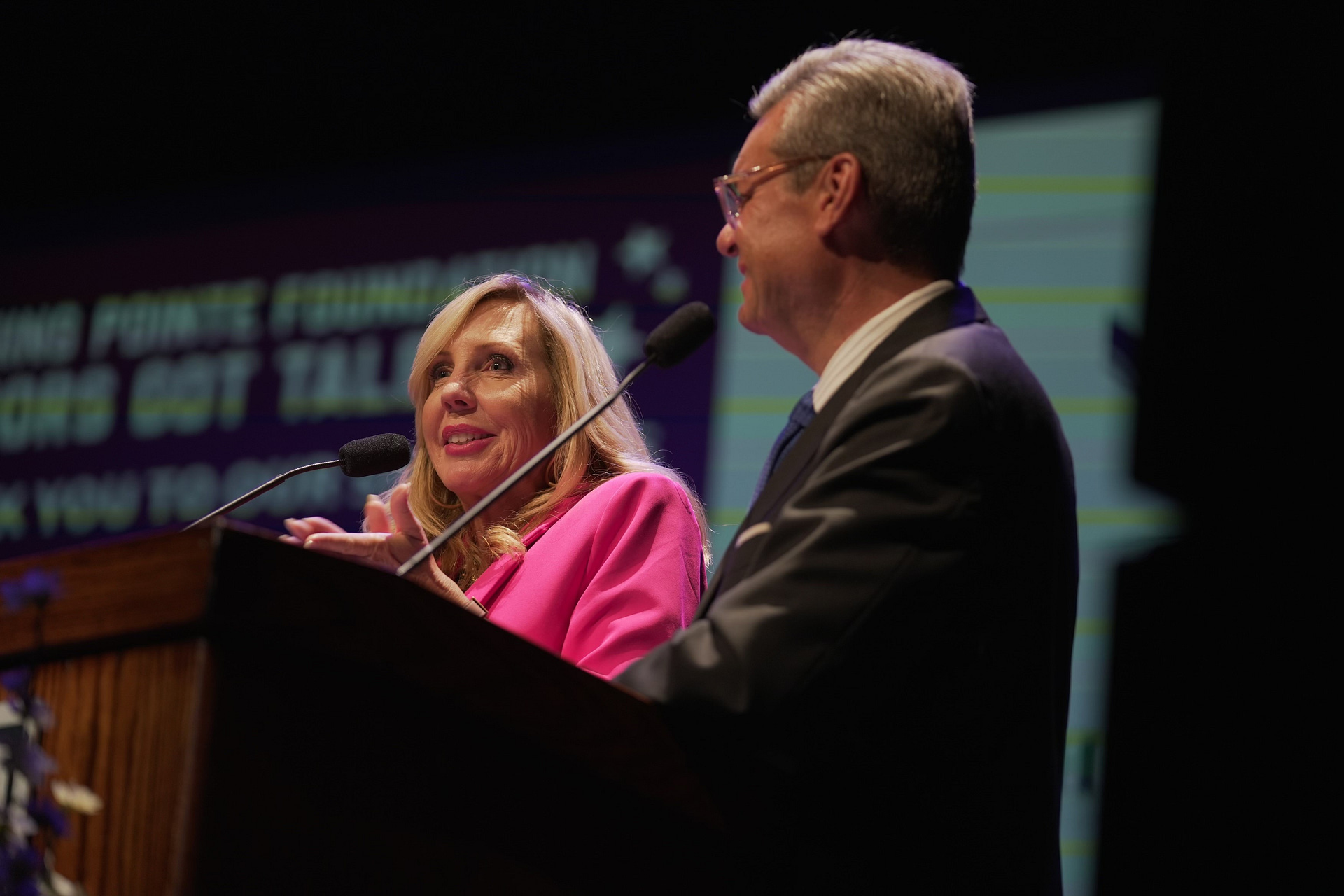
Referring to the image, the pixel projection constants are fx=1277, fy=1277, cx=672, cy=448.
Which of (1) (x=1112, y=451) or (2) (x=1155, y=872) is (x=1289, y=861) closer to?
(2) (x=1155, y=872)

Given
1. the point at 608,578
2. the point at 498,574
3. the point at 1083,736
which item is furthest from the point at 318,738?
the point at 1083,736

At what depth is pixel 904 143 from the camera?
1493mm

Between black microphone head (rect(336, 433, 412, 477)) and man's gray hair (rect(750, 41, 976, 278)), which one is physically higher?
man's gray hair (rect(750, 41, 976, 278))

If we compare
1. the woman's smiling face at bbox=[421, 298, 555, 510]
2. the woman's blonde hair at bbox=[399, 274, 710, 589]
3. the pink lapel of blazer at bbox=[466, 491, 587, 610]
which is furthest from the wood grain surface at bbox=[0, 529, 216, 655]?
the woman's smiling face at bbox=[421, 298, 555, 510]

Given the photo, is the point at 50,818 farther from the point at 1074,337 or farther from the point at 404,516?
the point at 1074,337

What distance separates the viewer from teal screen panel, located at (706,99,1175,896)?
230cm

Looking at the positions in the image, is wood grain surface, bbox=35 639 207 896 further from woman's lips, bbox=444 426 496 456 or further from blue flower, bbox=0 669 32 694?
woman's lips, bbox=444 426 496 456

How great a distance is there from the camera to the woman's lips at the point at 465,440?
2.28 meters

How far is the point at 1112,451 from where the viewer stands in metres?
2.38

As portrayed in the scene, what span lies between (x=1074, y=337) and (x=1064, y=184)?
1.10 feet

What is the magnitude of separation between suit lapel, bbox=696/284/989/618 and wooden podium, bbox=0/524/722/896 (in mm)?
276

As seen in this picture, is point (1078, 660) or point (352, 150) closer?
point (1078, 660)

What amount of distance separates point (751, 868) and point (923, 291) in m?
0.68

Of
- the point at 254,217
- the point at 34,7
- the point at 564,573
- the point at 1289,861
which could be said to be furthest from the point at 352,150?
the point at 1289,861
